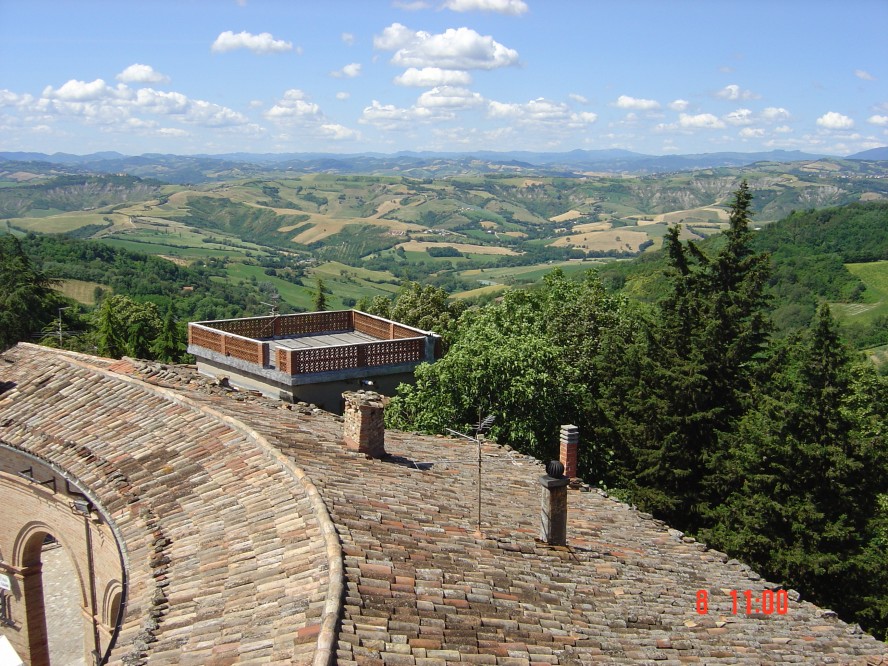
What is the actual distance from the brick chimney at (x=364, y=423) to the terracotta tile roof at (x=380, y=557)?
0.33 m

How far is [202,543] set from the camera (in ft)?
34.7

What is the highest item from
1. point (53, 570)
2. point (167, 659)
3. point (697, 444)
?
point (167, 659)

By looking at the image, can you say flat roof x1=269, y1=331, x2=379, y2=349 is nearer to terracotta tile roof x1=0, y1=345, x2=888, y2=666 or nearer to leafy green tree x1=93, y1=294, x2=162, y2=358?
terracotta tile roof x1=0, y1=345, x2=888, y2=666

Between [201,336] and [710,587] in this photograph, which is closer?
[710,587]

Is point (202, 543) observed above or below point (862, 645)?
above

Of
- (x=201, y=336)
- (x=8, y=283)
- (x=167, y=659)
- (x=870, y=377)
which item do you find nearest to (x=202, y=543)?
(x=167, y=659)

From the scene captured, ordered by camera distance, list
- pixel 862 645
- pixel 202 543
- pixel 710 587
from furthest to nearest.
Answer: pixel 710 587
pixel 862 645
pixel 202 543

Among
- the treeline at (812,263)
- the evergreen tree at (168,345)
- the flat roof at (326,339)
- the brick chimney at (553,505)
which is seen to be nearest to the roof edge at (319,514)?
the brick chimney at (553,505)

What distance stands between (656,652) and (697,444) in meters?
15.9

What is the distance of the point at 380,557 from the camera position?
381 inches

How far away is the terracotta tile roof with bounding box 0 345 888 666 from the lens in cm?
840

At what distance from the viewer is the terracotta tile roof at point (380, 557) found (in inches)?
331

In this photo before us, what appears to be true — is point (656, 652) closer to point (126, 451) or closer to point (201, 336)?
point (126, 451)
